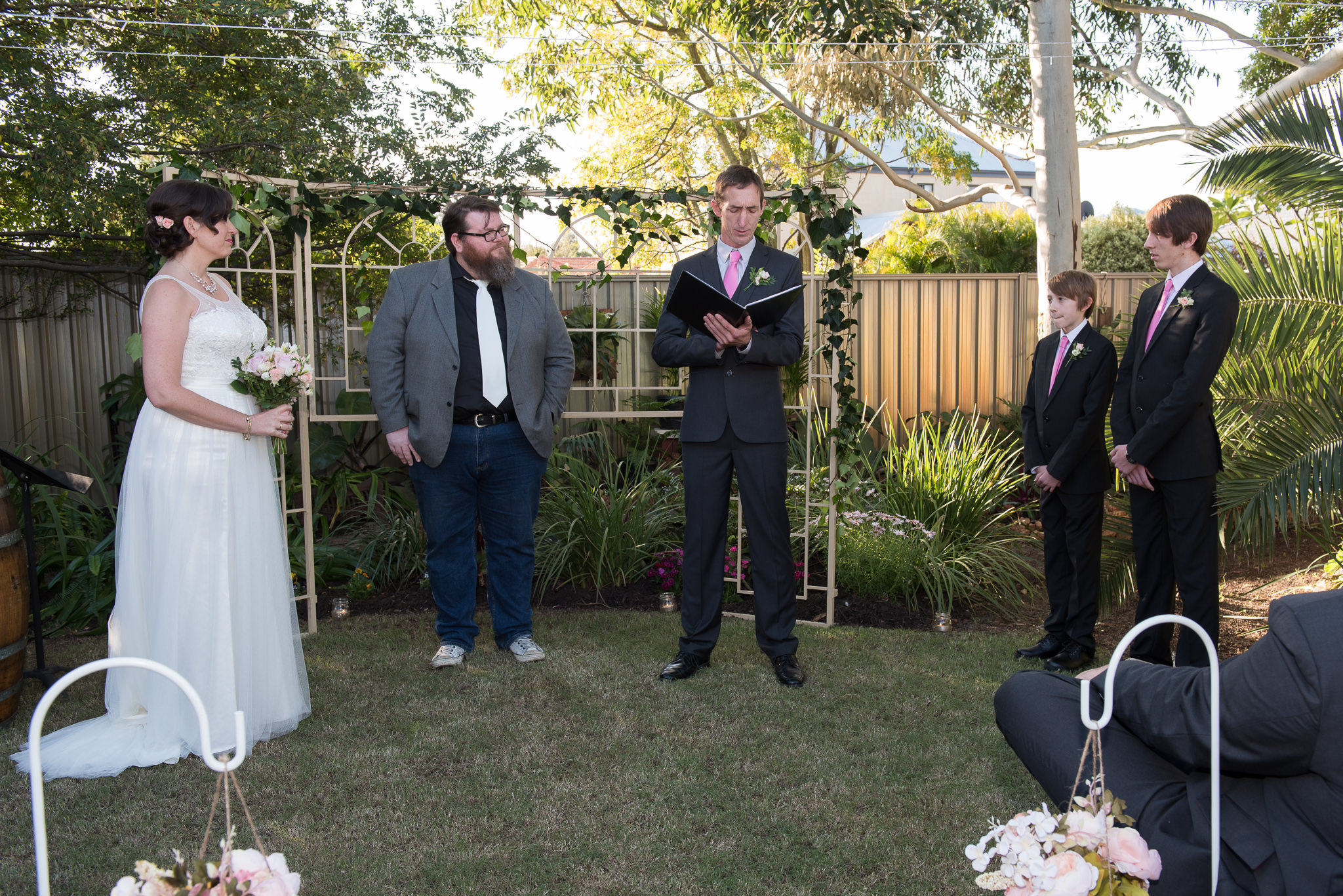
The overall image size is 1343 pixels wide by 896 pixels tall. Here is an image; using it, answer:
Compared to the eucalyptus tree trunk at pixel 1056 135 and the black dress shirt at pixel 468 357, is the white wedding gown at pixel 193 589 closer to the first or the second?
the black dress shirt at pixel 468 357

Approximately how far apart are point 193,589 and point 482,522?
127cm

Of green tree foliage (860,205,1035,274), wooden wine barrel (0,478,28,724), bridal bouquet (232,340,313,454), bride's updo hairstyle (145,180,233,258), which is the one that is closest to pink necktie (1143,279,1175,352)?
bridal bouquet (232,340,313,454)

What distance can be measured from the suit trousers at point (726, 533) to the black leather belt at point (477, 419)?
84 cm

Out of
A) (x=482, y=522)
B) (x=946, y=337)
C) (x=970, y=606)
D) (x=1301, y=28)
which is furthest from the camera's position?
(x=1301, y=28)

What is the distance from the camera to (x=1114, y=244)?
11.9 m

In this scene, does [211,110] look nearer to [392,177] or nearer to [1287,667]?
[392,177]

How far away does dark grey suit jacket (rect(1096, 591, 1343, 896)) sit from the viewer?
4.98 ft

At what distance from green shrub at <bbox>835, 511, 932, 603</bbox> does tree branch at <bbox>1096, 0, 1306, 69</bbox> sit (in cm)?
740

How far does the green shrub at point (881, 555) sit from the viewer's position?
16.6 feet

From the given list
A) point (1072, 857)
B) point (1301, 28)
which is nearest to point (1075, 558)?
point (1072, 857)

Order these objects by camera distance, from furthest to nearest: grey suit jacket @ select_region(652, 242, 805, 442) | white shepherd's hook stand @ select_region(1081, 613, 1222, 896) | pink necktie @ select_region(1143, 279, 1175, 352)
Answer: grey suit jacket @ select_region(652, 242, 805, 442) < pink necktie @ select_region(1143, 279, 1175, 352) < white shepherd's hook stand @ select_region(1081, 613, 1222, 896)

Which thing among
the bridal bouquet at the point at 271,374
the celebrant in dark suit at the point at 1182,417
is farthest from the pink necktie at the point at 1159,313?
the bridal bouquet at the point at 271,374

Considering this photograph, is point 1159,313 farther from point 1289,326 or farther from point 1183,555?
point 1183,555

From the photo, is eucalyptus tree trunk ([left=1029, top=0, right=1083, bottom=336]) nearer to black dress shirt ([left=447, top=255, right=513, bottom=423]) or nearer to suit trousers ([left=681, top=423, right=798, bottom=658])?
suit trousers ([left=681, top=423, right=798, bottom=658])
